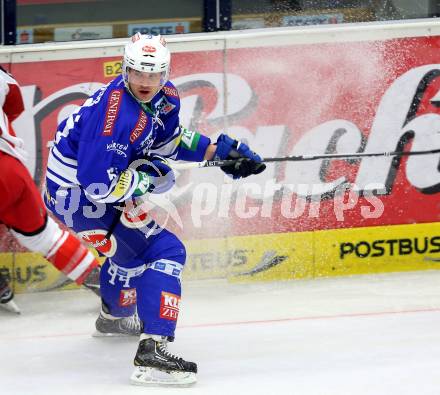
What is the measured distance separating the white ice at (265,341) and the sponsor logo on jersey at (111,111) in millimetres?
858

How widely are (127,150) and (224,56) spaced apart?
1.47 m

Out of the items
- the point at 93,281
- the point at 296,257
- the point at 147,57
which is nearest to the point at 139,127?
the point at 147,57

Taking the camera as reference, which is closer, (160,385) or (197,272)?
(160,385)

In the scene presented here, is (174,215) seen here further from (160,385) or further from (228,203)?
(160,385)

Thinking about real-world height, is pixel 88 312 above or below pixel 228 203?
below

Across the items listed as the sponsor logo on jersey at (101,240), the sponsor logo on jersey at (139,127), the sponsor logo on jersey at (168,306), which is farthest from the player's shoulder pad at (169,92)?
the sponsor logo on jersey at (168,306)

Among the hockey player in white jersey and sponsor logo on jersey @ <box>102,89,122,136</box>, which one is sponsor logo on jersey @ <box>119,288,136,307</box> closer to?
the hockey player in white jersey

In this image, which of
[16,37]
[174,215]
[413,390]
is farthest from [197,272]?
[413,390]

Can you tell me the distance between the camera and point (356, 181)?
4848 mm

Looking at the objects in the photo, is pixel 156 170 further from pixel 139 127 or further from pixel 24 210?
pixel 24 210

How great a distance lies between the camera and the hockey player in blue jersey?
3.44m

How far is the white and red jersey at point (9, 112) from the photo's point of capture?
4332 mm

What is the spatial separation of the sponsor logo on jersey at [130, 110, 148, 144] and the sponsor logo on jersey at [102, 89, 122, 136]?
9 centimetres

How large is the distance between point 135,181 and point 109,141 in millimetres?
189
